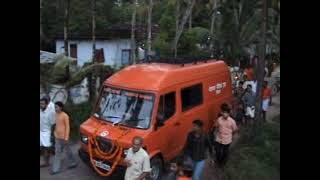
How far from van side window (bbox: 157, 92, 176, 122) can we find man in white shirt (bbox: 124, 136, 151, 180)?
1553mm

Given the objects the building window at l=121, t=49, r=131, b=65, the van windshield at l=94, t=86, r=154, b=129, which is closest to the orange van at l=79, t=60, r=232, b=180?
the van windshield at l=94, t=86, r=154, b=129

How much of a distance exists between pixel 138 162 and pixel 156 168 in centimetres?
153

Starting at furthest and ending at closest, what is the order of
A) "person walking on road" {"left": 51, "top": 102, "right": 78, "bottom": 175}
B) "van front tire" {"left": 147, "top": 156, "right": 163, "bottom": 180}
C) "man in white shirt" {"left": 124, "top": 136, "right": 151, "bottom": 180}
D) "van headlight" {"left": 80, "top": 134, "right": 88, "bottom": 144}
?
"person walking on road" {"left": 51, "top": 102, "right": 78, "bottom": 175}
"van headlight" {"left": 80, "top": 134, "right": 88, "bottom": 144}
"van front tire" {"left": 147, "top": 156, "right": 163, "bottom": 180}
"man in white shirt" {"left": 124, "top": 136, "right": 151, "bottom": 180}

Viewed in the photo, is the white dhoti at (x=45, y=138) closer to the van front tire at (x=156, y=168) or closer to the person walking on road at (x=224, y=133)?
the van front tire at (x=156, y=168)

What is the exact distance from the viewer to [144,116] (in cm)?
986

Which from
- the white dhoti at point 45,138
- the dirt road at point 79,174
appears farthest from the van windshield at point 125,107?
the dirt road at point 79,174

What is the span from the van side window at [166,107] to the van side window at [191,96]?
404mm

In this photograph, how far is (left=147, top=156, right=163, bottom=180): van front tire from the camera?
9.73 metres

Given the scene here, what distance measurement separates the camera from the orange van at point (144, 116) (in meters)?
9.62

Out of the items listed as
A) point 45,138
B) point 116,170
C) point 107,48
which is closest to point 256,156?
point 116,170

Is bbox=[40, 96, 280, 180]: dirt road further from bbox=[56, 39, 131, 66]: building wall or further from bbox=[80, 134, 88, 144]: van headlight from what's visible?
bbox=[56, 39, 131, 66]: building wall

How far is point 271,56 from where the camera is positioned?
26.6 metres
